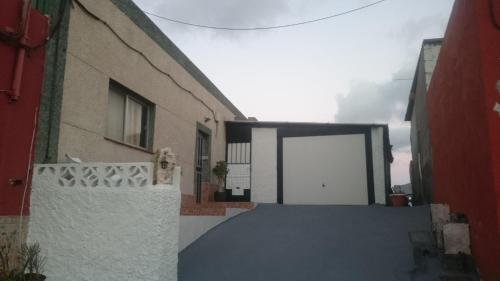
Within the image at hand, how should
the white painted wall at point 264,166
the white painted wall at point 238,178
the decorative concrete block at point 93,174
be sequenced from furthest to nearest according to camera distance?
the white painted wall at point 238,178
the white painted wall at point 264,166
the decorative concrete block at point 93,174

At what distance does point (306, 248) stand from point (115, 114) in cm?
445

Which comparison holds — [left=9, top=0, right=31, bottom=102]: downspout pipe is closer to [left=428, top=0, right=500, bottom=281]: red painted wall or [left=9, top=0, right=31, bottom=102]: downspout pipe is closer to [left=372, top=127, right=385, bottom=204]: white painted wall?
[left=428, top=0, right=500, bottom=281]: red painted wall

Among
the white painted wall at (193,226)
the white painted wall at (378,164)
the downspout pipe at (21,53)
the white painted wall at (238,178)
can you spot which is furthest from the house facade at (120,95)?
the white painted wall at (378,164)

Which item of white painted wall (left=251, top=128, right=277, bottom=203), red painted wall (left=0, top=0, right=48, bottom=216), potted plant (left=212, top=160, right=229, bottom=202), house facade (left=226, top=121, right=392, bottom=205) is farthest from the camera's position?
white painted wall (left=251, top=128, right=277, bottom=203)

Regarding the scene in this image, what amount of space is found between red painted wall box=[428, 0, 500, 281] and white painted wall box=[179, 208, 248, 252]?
184 inches

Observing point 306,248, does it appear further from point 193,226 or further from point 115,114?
point 115,114

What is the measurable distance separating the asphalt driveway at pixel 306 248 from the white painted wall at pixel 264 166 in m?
3.41

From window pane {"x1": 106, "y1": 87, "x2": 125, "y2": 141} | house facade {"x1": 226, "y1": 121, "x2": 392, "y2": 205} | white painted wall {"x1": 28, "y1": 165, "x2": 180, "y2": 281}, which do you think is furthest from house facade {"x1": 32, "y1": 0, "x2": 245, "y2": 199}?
house facade {"x1": 226, "y1": 121, "x2": 392, "y2": 205}

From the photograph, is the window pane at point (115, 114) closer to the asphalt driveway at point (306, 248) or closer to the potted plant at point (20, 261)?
the potted plant at point (20, 261)

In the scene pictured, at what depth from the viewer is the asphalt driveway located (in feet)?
17.5

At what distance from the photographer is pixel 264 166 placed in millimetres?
12742

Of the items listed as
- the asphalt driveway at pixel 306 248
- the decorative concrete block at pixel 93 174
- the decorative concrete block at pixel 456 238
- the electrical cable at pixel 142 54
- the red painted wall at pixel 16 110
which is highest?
the electrical cable at pixel 142 54

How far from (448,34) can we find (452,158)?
1.97 metres

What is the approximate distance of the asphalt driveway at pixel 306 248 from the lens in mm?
5348
